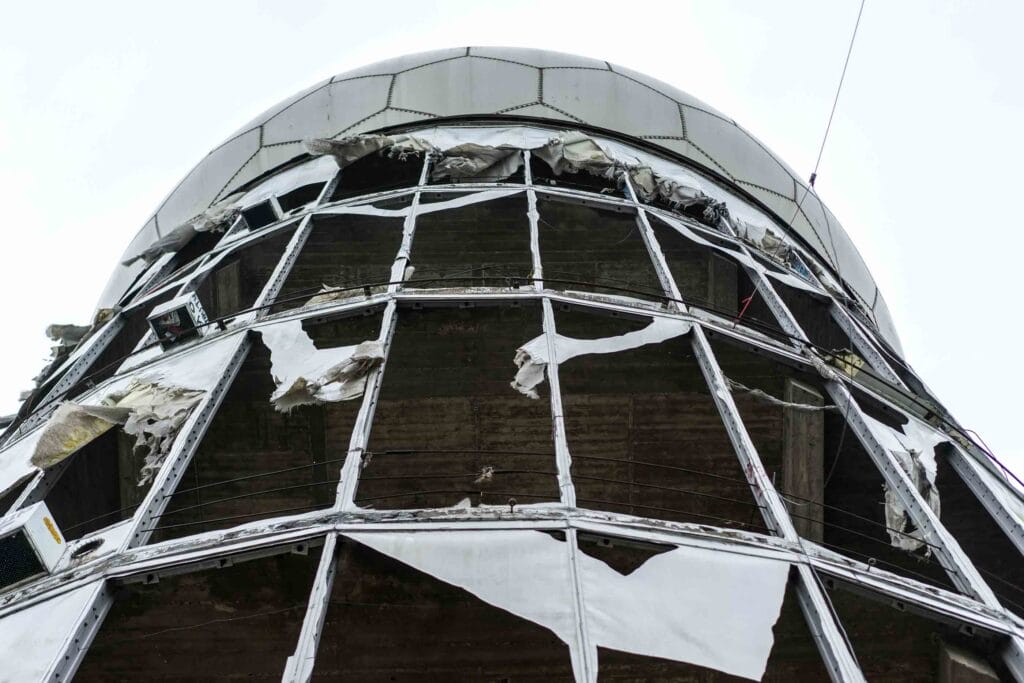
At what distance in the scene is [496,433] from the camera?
31.9ft

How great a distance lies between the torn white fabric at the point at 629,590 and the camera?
525cm

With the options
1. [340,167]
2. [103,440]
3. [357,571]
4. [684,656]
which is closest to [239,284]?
[340,167]

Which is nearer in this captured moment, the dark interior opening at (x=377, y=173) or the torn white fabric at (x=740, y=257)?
the torn white fabric at (x=740, y=257)

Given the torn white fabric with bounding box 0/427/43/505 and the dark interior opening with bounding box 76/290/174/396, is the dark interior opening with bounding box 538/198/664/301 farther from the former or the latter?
the torn white fabric with bounding box 0/427/43/505

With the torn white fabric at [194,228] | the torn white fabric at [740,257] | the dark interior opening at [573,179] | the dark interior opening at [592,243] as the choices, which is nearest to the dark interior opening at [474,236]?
the dark interior opening at [592,243]

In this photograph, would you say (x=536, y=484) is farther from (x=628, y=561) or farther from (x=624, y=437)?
(x=628, y=561)

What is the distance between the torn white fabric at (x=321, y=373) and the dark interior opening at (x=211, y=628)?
1111 mm

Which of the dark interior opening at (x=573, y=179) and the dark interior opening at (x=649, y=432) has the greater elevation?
the dark interior opening at (x=573, y=179)

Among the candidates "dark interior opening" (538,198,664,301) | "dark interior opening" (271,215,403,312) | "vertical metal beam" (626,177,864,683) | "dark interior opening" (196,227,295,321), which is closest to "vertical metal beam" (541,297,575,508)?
"vertical metal beam" (626,177,864,683)

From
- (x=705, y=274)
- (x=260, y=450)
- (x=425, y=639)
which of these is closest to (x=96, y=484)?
(x=260, y=450)

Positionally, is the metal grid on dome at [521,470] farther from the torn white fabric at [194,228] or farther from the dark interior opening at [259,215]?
the torn white fabric at [194,228]

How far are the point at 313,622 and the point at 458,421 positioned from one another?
189 inches

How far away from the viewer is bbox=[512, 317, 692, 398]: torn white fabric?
7492mm

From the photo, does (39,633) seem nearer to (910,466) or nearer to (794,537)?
(794,537)
